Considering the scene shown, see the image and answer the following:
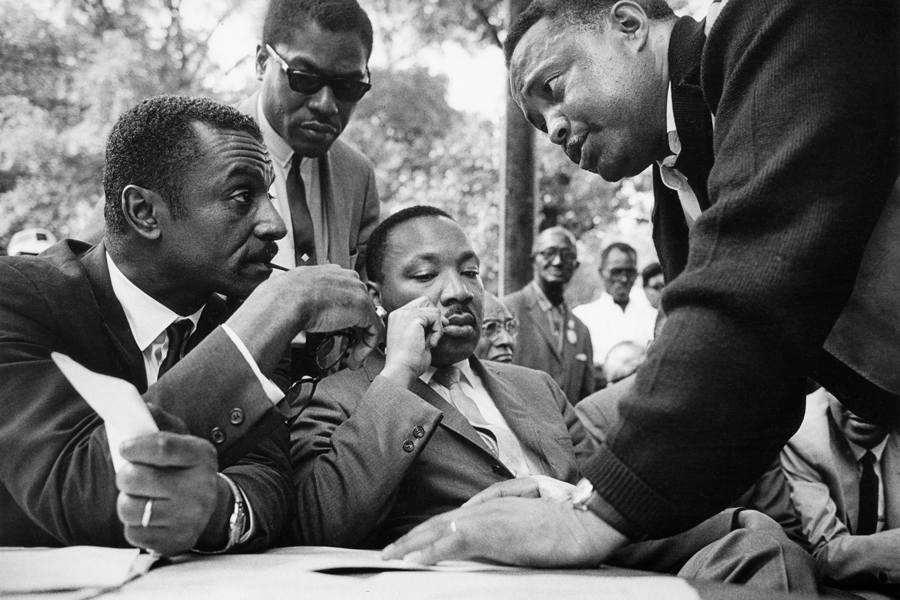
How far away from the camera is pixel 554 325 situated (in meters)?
7.29

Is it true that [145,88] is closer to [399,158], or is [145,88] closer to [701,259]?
[399,158]

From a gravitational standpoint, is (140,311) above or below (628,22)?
below

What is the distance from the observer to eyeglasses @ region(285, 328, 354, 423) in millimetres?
2416

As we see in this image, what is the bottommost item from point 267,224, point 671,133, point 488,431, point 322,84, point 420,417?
point 488,431

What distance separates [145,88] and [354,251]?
38.0ft

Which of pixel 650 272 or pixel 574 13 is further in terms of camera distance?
pixel 650 272

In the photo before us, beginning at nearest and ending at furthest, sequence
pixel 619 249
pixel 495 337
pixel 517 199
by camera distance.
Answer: pixel 495 337 → pixel 517 199 → pixel 619 249

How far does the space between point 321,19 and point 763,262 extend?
2456 millimetres

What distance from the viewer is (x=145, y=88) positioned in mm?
14133

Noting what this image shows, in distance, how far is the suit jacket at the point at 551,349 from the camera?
22.5 feet

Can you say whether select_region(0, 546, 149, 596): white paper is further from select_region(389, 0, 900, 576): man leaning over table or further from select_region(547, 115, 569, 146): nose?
select_region(547, 115, 569, 146): nose

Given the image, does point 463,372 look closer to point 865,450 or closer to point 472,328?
point 472,328

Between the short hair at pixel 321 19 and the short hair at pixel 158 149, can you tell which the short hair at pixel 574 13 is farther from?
the short hair at pixel 321 19

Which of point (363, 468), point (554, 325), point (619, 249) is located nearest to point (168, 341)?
point (363, 468)
